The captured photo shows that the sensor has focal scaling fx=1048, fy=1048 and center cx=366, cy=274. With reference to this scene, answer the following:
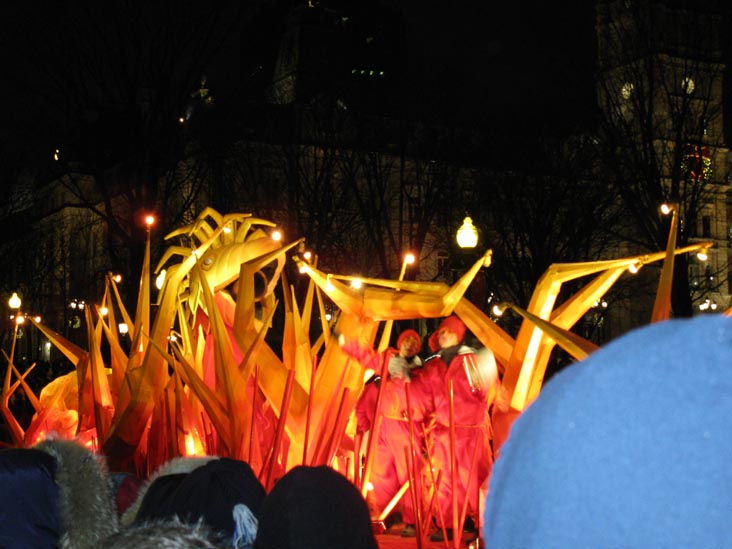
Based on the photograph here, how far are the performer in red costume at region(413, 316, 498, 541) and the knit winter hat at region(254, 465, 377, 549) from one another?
5.88 m

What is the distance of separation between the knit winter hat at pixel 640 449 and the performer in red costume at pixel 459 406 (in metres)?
6.72

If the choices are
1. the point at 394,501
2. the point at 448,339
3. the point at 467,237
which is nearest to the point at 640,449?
the point at 394,501

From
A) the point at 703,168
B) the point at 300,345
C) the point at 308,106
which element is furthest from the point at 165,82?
the point at 308,106

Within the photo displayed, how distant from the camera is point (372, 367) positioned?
7684 mm

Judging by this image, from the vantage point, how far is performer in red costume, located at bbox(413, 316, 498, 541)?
7719 millimetres

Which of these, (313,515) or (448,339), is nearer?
(313,515)

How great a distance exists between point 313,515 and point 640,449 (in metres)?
0.92

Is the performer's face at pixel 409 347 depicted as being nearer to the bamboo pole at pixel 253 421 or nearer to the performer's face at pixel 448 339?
the performer's face at pixel 448 339

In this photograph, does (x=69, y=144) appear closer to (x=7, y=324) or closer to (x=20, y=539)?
(x=20, y=539)

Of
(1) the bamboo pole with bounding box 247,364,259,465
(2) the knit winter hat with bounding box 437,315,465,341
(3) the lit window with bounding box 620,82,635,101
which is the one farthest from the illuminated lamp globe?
(3) the lit window with bounding box 620,82,635,101

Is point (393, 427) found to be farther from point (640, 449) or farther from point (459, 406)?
point (640, 449)

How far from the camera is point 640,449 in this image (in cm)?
90

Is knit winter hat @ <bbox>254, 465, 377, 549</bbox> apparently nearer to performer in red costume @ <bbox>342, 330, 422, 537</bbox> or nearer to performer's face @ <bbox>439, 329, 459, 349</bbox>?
performer in red costume @ <bbox>342, 330, 422, 537</bbox>

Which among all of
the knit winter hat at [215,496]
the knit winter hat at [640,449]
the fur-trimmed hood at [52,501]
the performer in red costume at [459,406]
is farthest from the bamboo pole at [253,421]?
the knit winter hat at [640,449]
